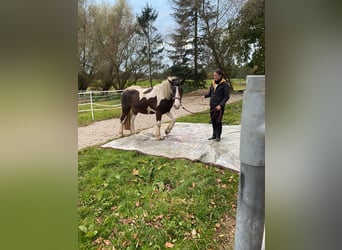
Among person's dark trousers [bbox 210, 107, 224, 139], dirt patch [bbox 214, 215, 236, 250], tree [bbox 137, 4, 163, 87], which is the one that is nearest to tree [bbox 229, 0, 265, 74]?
person's dark trousers [bbox 210, 107, 224, 139]

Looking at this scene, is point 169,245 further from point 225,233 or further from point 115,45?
point 115,45

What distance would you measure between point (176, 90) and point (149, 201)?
57 centimetres

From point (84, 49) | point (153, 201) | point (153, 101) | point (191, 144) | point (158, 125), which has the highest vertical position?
point (84, 49)

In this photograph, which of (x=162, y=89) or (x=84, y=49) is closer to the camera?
(x=84, y=49)

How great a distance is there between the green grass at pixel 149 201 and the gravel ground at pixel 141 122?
2.5 inches

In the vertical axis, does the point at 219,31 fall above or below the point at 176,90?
above

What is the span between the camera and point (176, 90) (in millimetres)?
1454

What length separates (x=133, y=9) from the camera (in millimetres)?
1381

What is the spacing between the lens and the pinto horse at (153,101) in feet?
4.75

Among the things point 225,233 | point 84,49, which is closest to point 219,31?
point 84,49

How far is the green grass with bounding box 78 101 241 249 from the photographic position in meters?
1.36

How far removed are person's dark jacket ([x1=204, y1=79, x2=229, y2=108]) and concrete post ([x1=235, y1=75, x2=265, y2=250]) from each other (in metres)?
0.10

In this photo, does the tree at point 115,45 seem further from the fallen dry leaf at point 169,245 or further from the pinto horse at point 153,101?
the fallen dry leaf at point 169,245
